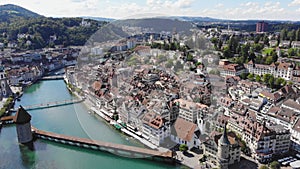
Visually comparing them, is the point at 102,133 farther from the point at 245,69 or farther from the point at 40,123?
the point at 245,69

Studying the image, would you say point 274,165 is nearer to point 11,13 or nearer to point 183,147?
point 183,147

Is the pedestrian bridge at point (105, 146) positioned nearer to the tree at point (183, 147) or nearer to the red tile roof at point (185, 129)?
the tree at point (183, 147)

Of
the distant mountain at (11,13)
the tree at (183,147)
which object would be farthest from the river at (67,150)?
the distant mountain at (11,13)

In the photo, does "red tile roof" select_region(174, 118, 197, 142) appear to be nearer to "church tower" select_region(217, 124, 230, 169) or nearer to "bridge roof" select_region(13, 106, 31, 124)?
"church tower" select_region(217, 124, 230, 169)

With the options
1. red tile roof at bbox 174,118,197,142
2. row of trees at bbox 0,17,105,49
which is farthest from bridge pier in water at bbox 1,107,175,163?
row of trees at bbox 0,17,105,49

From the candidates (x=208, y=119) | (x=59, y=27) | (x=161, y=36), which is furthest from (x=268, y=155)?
(x=59, y=27)
